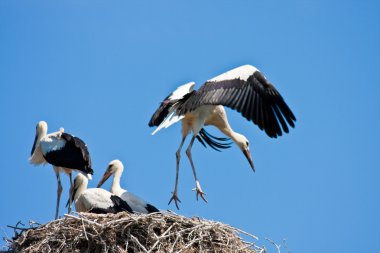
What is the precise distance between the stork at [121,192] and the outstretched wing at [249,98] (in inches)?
44.7

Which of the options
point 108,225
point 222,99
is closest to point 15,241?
point 108,225

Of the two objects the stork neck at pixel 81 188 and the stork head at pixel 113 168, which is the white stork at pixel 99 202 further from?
the stork head at pixel 113 168

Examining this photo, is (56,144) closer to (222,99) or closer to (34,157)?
(34,157)

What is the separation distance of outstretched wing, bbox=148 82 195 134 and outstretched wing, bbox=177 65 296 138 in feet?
0.41

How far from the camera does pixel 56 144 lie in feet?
42.0

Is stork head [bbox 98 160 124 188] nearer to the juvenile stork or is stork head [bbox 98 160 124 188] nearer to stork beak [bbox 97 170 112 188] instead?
stork beak [bbox 97 170 112 188]

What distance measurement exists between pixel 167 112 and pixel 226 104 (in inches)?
38.8

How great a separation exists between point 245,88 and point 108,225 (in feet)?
8.91

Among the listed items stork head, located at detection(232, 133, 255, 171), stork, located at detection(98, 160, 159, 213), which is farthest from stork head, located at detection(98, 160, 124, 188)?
stork head, located at detection(232, 133, 255, 171)

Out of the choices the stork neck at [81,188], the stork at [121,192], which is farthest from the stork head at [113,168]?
the stork neck at [81,188]

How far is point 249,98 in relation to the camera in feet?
37.7

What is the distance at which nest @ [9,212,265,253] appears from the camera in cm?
980

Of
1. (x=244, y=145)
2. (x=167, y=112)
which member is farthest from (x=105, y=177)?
(x=244, y=145)

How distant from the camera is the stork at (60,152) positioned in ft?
40.9
